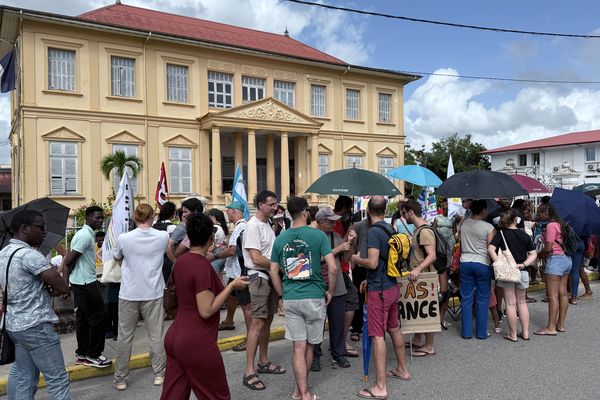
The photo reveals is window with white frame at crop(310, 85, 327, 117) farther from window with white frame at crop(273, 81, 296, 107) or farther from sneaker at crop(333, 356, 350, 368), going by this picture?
sneaker at crop(333, 356, 350, 368)

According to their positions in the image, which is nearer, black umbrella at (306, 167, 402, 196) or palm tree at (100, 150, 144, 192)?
black umbrella at (306, 167, 402, 196)

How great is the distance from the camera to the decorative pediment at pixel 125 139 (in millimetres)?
21594

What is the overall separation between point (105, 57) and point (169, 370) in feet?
69.5

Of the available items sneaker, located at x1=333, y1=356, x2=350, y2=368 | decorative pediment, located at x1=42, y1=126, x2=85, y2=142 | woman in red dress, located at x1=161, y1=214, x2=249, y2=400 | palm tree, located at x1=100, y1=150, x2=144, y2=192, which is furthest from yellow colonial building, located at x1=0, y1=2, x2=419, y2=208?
woman in red dress, located at x1=161, y1=214, x2=249, y2=400

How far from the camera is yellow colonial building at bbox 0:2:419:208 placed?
2011cm

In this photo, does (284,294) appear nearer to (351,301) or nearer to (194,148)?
(351,301)

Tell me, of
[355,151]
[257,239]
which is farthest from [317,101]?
[257,239]

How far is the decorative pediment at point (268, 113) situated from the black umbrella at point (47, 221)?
18435 mm

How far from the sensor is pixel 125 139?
71.7 feet

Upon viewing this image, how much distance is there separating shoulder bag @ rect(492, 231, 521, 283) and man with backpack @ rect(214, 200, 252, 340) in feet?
10.4

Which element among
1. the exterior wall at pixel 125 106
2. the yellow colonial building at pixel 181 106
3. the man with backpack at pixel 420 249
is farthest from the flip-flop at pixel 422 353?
the exterior wall at pixel 125 106

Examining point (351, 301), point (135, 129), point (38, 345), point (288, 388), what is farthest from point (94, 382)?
point (135, 129)

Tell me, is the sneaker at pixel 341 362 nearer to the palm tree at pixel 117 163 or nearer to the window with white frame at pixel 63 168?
the palm tree at pixel 117 163

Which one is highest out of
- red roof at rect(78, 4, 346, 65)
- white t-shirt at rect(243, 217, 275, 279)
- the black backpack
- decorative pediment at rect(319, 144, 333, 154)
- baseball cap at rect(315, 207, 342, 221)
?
red roof at rect(78, 4, 346, 65)
